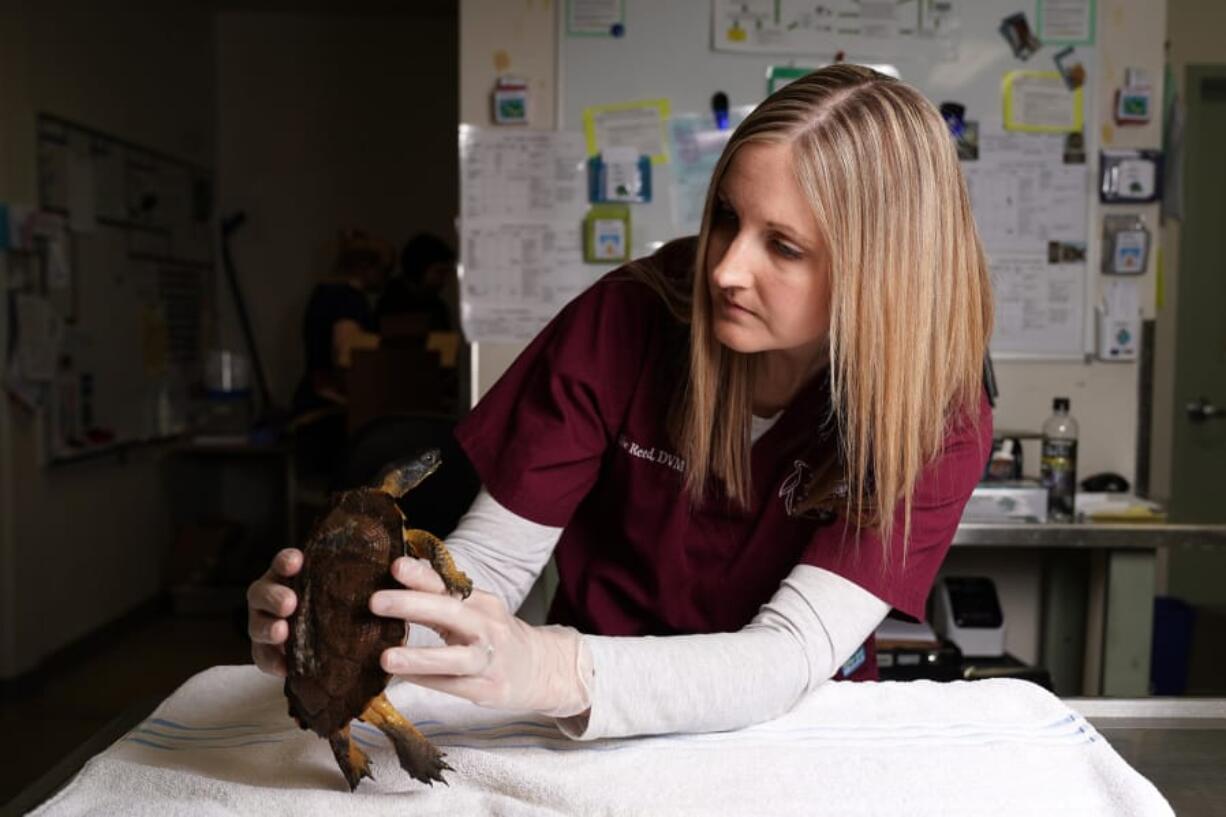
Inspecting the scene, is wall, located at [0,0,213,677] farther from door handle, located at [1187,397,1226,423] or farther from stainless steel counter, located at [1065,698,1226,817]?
door handle, located at [1187,397,1226,423]

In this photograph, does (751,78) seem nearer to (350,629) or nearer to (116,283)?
(350,629)

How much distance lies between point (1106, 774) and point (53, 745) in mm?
3226

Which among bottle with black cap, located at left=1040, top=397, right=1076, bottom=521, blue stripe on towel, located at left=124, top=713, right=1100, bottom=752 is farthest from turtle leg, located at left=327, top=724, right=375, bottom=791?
bottle with black cap, located at left=1040, top=397, right=1076, bottom=521

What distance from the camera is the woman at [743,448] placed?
3.21ft

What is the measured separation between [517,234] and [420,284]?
1873 mm

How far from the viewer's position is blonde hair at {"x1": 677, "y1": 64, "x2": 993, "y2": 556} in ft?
3.53

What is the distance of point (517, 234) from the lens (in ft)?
10.0

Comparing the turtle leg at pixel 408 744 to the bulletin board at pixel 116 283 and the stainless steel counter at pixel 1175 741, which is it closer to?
the stainless steel counter at pixel 1175 741

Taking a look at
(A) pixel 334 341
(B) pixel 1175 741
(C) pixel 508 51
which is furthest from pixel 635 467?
(A) pixel 334 341

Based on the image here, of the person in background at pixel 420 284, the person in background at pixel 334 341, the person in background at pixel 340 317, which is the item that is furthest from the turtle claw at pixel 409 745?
the person in background at pixel 420 284

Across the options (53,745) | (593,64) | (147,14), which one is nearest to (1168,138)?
(593,64)

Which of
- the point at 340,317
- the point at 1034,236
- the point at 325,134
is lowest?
the point at 340,317

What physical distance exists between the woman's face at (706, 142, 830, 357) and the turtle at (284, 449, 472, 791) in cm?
37

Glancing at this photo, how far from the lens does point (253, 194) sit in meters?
5.84
